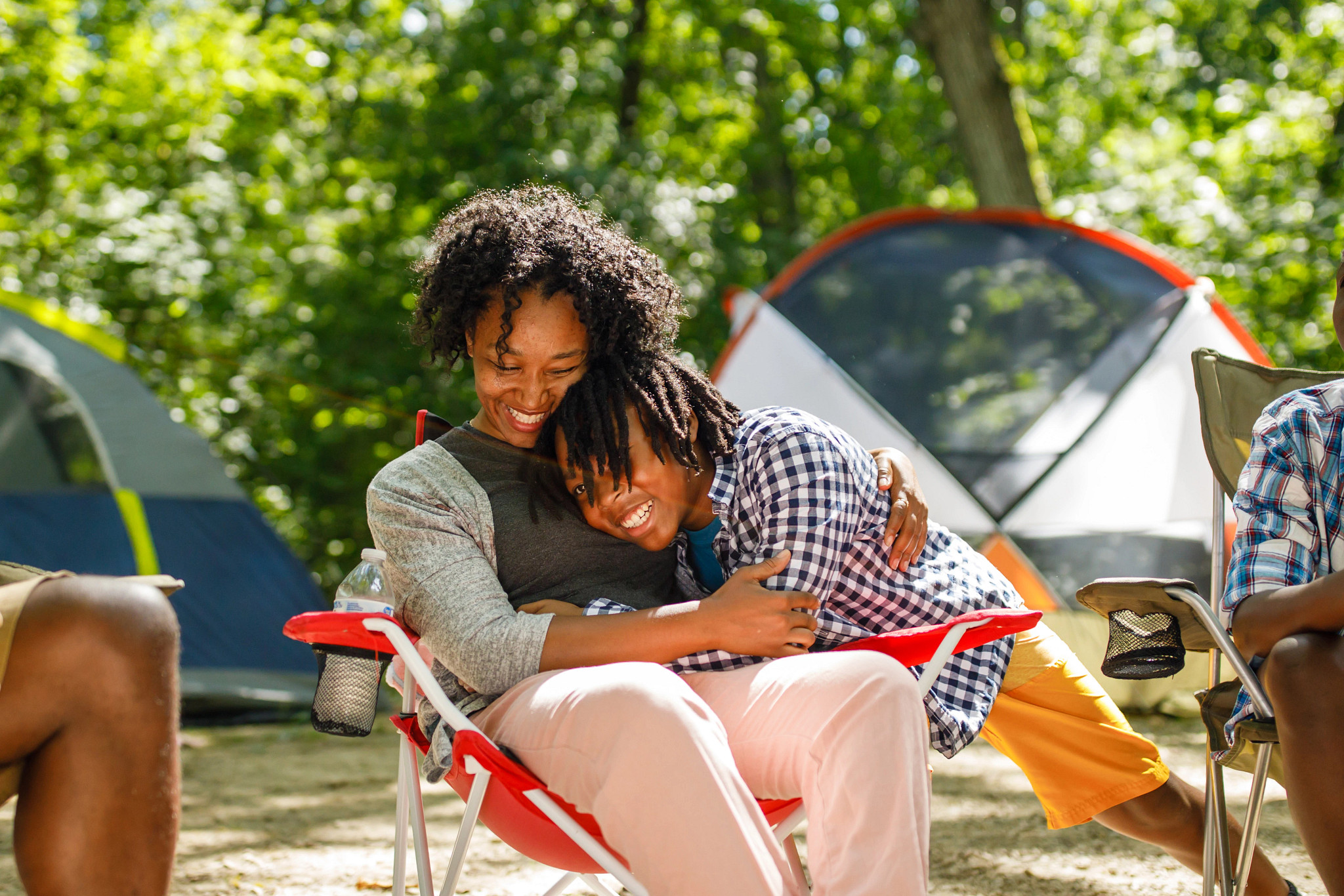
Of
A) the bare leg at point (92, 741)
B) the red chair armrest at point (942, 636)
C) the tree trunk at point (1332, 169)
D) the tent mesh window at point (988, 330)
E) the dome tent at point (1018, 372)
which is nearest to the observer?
the bare leg at point (92, 741)

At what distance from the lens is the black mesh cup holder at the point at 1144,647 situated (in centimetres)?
176

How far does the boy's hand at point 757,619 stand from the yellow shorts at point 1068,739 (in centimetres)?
48

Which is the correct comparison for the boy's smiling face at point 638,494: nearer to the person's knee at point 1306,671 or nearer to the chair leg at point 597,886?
the chair leg at point 597,886

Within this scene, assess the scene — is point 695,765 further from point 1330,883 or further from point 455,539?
point 1330,883

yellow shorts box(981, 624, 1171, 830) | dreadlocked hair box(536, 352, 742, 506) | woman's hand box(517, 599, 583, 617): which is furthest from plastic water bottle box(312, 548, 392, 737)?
yellow shorts box(981, 624, 1171, 830)

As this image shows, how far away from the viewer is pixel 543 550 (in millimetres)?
1803

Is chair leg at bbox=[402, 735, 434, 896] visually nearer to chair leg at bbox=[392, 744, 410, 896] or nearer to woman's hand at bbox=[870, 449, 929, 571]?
chair leg at bbox=[392, 744, 410, 896]

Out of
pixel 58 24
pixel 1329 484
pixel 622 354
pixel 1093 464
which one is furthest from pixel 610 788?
pixel 58 24

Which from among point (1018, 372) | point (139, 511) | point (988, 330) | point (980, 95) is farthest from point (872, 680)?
point (980, 95)

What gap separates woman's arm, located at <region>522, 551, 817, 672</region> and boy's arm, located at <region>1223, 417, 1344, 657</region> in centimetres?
64

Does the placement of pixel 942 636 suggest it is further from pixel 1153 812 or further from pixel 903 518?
pixel 1153 812

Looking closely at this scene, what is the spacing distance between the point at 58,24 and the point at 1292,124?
7.19 m

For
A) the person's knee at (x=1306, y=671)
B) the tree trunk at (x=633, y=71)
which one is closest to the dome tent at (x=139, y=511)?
the person's knee at (x=1306, y=671)

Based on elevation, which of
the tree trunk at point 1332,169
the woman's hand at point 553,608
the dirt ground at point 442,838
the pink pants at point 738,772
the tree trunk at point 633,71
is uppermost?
the tree trunk at point 633,71
